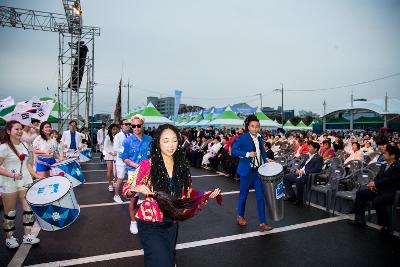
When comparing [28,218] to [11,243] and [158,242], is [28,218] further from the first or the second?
[158,242]

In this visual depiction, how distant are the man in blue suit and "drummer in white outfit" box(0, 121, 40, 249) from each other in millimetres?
3348

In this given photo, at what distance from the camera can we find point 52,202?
383cm

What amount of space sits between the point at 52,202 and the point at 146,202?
2.10 meters

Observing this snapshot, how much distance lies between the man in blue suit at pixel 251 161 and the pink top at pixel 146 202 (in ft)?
8.57

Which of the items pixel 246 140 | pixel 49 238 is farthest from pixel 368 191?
pixel 49 238

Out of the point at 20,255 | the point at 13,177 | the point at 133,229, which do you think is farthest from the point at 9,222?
the point at 133,229

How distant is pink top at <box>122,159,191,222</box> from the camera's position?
2.41m

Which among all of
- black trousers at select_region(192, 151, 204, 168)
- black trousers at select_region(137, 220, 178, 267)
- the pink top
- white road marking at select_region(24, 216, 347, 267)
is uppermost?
the pink top

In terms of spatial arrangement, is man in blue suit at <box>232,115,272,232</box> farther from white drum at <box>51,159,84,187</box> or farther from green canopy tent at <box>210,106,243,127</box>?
green canopy tent at <box>210,106,243,127</box>

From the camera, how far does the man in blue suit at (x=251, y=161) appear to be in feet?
16.1

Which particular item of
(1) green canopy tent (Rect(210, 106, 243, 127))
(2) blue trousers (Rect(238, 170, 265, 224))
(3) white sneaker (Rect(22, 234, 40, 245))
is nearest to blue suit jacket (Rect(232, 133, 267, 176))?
(2) blue trousers (Rect(238, 170, 265, 224))

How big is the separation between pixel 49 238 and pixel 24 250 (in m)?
0.51

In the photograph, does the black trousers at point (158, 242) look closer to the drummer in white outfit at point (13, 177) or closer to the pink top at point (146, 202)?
the pink top at point (146, 202)

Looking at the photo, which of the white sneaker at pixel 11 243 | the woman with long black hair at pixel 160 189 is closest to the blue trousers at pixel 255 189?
the woman with long black hair at pixel 160 189
